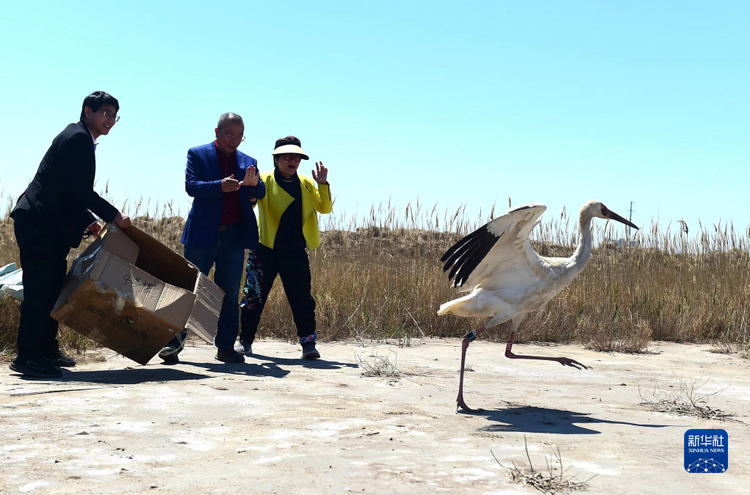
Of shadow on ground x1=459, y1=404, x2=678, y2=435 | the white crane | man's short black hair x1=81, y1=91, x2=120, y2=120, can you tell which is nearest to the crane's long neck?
the white crane

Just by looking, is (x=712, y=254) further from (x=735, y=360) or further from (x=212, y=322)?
(x=212, y=322)

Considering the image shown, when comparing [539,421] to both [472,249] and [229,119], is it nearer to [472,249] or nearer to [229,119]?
[472,249]

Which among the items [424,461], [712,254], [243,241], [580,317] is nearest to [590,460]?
[424,461]

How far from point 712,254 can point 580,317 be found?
10.9 feet

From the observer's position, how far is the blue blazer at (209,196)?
6320 millimetres

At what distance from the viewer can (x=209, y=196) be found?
20.7ft

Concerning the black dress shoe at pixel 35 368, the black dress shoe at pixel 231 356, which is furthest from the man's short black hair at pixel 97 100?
the black dress shoe at pixel 231 356

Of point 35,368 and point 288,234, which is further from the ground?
point 288,234

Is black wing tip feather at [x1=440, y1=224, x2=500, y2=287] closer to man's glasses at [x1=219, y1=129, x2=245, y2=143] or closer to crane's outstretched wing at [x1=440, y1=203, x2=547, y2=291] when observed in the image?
crane's outstretched wing at [x1=440, y1=203, x2=547, y2=291]

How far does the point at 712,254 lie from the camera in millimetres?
11742

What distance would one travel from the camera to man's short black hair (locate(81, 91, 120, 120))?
572 cm

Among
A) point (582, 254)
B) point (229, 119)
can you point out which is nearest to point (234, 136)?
point (229, 119)

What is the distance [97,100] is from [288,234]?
2.15m

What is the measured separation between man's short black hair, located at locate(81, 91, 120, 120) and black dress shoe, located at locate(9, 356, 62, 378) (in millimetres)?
1979
